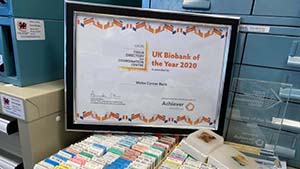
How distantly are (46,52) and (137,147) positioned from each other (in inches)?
17.6

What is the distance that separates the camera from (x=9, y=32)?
0.72 metres

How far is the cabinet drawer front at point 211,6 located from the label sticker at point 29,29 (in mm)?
430

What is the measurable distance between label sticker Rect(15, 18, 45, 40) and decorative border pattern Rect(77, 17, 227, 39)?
0.15m

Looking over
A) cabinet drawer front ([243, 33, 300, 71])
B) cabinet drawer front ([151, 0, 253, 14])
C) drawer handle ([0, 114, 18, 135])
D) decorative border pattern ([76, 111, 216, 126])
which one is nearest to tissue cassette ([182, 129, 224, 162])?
decorative border pattern ([76, 111, 216, 126])

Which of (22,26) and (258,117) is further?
(258,117)

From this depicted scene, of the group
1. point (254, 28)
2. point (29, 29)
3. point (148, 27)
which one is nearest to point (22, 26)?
point (29, 29)

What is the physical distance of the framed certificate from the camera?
0.69m

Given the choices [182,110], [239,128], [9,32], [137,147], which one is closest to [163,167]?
[137,147]

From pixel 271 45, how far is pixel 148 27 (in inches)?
15.9

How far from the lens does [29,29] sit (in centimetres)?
70

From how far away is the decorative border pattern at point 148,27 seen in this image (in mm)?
685

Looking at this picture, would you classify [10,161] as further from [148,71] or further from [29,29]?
[148,71]

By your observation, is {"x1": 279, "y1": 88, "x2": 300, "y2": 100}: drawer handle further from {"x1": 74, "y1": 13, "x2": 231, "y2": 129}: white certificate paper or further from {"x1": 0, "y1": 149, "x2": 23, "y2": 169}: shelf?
{"x1": 0, "y1": 149, "x2": 23, "y2": 169}: shelf

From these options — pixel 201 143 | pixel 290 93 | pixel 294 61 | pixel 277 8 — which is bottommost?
pixel 201 143
